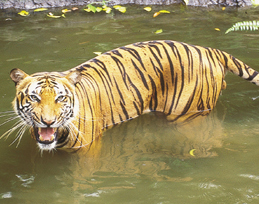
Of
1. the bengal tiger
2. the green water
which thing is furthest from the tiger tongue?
the green water

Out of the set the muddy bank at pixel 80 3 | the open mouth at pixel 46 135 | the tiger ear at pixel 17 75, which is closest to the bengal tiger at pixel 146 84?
the open mouth at pixel 46 135

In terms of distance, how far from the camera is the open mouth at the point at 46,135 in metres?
3.06

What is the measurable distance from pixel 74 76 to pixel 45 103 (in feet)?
1.26

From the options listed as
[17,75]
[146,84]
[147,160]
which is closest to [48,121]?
[17,75]

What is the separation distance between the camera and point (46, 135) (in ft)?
10.1

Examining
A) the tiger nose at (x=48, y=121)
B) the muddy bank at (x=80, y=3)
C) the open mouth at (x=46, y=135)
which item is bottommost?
the open mouth at (x=46, y=135)

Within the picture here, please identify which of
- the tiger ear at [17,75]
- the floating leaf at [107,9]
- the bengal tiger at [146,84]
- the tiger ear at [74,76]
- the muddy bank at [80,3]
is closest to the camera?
the tiger ear at [17,75]

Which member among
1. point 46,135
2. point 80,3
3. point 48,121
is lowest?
point 46,135

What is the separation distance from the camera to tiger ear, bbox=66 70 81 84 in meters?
3.18

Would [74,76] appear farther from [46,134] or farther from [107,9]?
[107,9]

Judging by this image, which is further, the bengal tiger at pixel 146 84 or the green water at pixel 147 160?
the bengal tiger at pixel 146 84

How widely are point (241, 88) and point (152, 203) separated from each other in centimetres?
259

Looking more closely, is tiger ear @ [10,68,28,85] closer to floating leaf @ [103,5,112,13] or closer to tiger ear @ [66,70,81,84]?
tiger ear @ [66,70,81,84]

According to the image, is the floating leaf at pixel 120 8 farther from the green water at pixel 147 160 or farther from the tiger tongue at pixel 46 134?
the tiger tongue at pixel 46 134
